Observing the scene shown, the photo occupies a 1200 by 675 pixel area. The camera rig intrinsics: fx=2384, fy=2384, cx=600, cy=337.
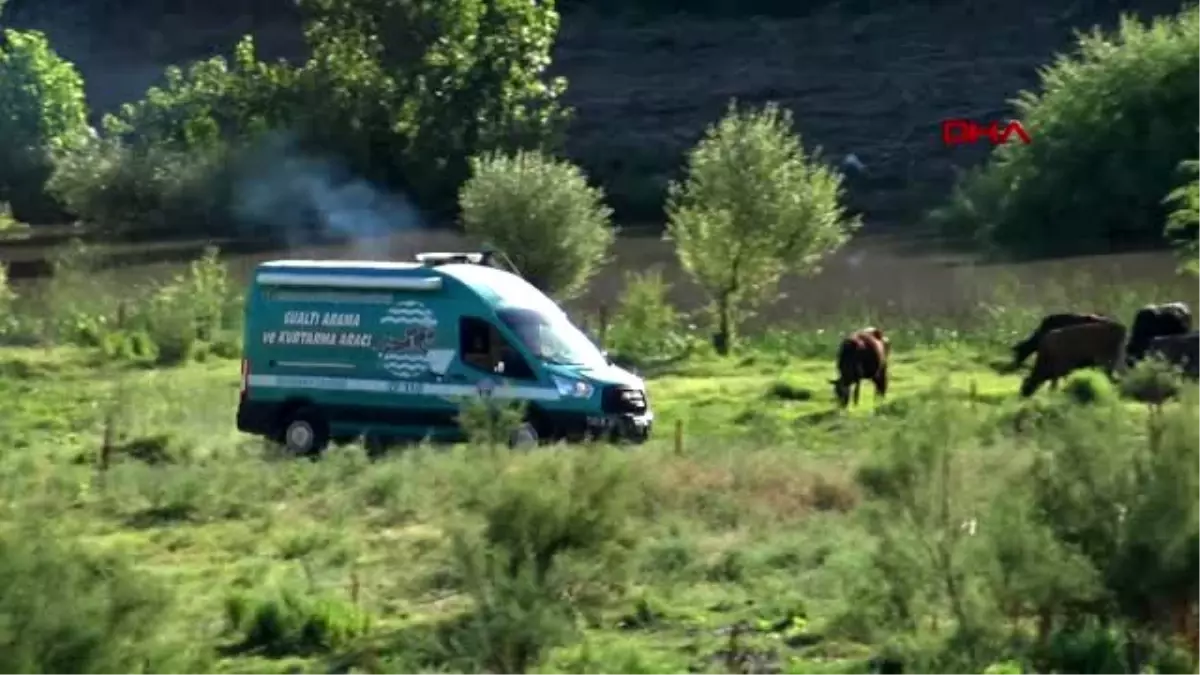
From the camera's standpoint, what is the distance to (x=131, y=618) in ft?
39.5

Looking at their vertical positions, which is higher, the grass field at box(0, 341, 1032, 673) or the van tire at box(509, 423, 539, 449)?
the van tire at box(509, 423, 539, 449)

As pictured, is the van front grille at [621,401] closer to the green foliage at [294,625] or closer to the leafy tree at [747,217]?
the green foliage at [294,625]

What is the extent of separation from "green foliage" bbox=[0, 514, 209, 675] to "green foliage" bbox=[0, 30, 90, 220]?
62.2 metres

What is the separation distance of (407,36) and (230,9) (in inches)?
1454

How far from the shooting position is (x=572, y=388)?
2480 cm

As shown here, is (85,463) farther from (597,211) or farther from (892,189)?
(892,189)

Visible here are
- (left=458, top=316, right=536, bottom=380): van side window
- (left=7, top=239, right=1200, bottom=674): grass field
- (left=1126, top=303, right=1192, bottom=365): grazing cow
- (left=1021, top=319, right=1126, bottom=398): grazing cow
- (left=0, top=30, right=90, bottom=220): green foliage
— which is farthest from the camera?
(left=0, top=30, right=90, bottom=220): green foliage

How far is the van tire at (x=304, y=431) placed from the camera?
84.4 ft

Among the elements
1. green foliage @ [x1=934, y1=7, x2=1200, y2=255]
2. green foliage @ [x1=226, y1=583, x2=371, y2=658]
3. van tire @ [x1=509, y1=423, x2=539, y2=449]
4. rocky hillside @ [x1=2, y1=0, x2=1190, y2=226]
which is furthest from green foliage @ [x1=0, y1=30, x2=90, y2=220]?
green foliage @ [x1=226, y1=583, x2=371, y2=658]

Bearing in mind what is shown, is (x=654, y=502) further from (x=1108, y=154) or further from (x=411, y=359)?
(x=1108, y=154)

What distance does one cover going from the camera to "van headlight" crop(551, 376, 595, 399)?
976 inches

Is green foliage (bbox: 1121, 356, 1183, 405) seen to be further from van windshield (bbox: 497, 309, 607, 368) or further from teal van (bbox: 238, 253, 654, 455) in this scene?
van windshield (bbox: 497, 309, 607, 368)

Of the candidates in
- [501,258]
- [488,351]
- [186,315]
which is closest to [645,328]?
[501,258]

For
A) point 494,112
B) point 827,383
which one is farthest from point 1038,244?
point 827,383
